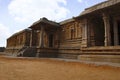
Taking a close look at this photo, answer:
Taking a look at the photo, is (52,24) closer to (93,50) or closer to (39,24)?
(39,24)

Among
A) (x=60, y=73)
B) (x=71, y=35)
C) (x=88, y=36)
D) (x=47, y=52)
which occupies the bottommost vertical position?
(x=60, y=73)

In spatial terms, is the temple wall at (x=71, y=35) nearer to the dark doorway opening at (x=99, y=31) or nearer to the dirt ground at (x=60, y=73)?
the dark doorway opening at (x=99, y=31)

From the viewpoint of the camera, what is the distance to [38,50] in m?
23.0

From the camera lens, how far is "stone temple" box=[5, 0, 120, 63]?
14133mm

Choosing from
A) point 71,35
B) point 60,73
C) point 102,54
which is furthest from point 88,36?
point 60,73

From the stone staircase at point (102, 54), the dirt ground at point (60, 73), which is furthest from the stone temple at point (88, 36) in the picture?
the dirt ground at point (60, 73)

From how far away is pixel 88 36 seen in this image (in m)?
16.8

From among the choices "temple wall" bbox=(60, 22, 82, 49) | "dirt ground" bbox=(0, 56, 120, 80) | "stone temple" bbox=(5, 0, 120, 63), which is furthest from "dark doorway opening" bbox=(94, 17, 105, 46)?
"dirt ground" bbox=(0, 56, 120, 80)

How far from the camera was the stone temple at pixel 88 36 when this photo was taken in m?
14.1

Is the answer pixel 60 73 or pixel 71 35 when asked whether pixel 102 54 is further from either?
pixel 71 35

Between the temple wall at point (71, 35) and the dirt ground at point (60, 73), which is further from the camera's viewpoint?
the temple wall at point (71, 35)

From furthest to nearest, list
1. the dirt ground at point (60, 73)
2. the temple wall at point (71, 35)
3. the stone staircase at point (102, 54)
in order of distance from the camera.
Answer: the temple wall at point (71, 35) < the stone staircase at point (102, 54) < the dirt ground at point (60, 73)

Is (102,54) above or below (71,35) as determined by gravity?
below

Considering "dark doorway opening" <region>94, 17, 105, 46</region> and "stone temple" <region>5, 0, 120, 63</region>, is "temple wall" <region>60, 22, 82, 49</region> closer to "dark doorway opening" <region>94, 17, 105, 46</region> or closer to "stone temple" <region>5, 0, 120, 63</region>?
"stone temple" <region>5, 0, 120, 63</region>
